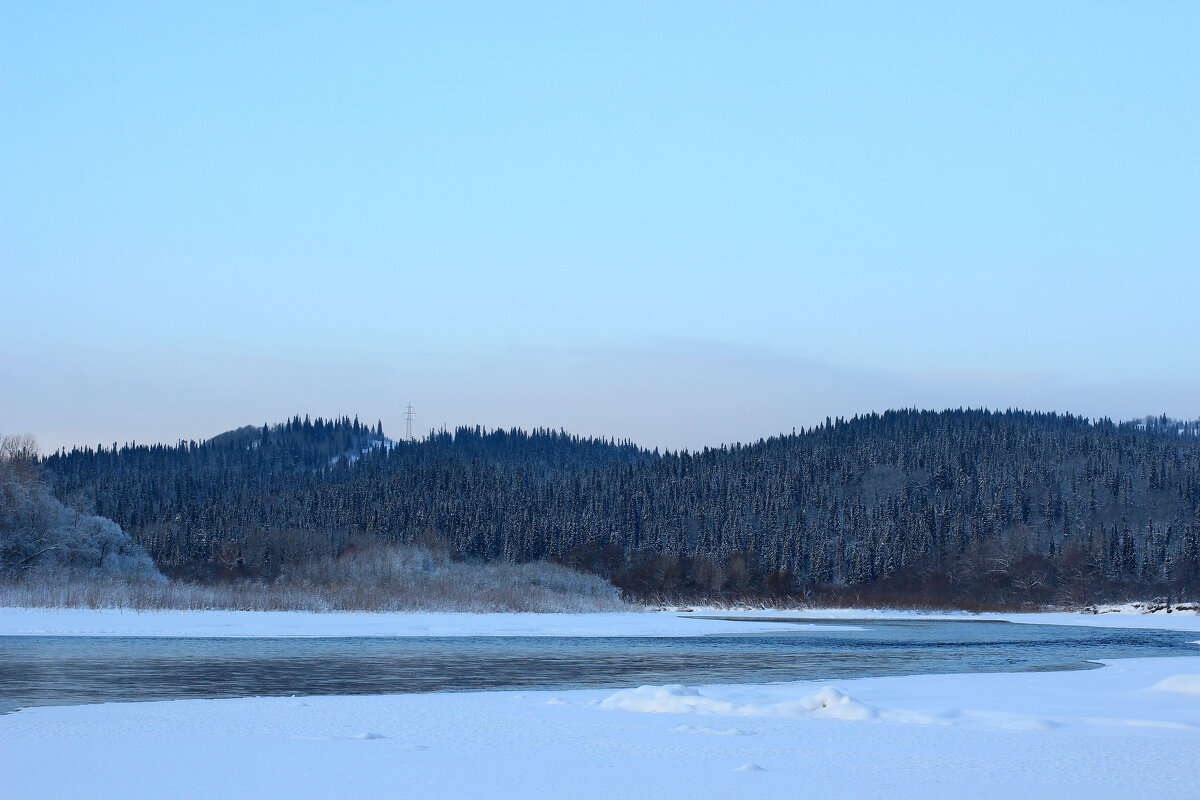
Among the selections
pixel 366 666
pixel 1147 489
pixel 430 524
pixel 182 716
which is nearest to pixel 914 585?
pixel 1147 489

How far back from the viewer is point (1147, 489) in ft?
590

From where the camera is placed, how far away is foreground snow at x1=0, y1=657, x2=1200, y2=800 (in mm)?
12977

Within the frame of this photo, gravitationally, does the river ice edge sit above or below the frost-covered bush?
below

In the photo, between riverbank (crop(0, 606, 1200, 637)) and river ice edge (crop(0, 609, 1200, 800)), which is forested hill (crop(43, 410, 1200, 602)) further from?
river ice edge (crop(0, 609, 1200, 800))

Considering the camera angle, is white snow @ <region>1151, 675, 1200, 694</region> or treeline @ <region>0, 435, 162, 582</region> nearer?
white snow @ <region>1151, 675, 1200, 694</region>

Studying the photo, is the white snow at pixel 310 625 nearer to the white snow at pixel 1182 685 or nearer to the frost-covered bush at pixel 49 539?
the frost-covered bush at pixel 49 539

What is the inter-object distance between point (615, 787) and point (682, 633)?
138 feet

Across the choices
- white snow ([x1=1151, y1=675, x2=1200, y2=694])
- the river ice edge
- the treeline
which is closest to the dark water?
the river ice edge

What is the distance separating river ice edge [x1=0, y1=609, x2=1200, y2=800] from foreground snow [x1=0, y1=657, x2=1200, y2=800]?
48mm

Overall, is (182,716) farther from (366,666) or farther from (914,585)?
(914,585)

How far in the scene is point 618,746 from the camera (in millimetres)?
16156

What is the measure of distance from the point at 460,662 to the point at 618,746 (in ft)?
60.4

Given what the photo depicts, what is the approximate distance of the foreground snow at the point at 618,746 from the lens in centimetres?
1298

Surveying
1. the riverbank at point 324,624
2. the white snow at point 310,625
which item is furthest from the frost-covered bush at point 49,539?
the white snow at point 310,625
